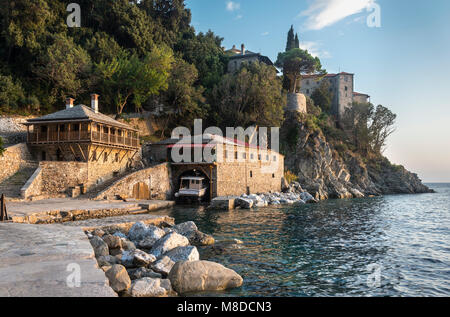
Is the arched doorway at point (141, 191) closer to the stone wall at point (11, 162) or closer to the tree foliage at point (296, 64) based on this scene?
the stone wall at point (11, 162)

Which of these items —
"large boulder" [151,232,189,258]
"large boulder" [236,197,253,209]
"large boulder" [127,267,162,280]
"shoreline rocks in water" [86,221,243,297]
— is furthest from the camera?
"large boulder" [236,197,253,209]

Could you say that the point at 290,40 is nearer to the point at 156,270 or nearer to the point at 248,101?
the point at 248,101

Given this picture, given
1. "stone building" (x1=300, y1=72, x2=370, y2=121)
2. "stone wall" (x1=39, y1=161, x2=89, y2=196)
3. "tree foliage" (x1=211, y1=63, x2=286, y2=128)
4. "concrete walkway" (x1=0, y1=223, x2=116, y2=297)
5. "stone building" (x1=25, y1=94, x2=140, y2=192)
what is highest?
"stone building" (x1=300, y1=72, x2=370, y2=121)

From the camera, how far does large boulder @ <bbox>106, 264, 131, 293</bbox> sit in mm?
6594

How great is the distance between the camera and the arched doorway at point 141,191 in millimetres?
25672

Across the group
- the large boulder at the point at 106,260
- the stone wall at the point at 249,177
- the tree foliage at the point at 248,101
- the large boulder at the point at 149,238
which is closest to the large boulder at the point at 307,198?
the stone wall at the point at 249,177

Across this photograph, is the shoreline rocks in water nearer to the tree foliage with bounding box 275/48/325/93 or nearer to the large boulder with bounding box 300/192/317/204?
the large boulder with bounding box 300/192/317/204

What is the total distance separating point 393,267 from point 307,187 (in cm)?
3439

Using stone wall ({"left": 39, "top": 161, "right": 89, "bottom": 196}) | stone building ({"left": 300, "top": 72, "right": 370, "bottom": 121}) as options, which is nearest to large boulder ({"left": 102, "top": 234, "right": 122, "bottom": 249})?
stone wall ({"left": 39, "top": 161, "right": 89, "bottom": 196})

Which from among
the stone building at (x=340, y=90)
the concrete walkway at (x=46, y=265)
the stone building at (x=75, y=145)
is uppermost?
the stone building at (x=340, y=90)

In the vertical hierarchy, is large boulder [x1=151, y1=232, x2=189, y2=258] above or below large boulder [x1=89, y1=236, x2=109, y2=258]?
below

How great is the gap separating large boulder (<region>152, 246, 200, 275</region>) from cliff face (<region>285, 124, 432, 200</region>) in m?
34.4

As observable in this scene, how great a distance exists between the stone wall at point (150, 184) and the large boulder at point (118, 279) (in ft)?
55.3

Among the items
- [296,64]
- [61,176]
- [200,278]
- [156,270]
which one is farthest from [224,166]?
[296,64]
